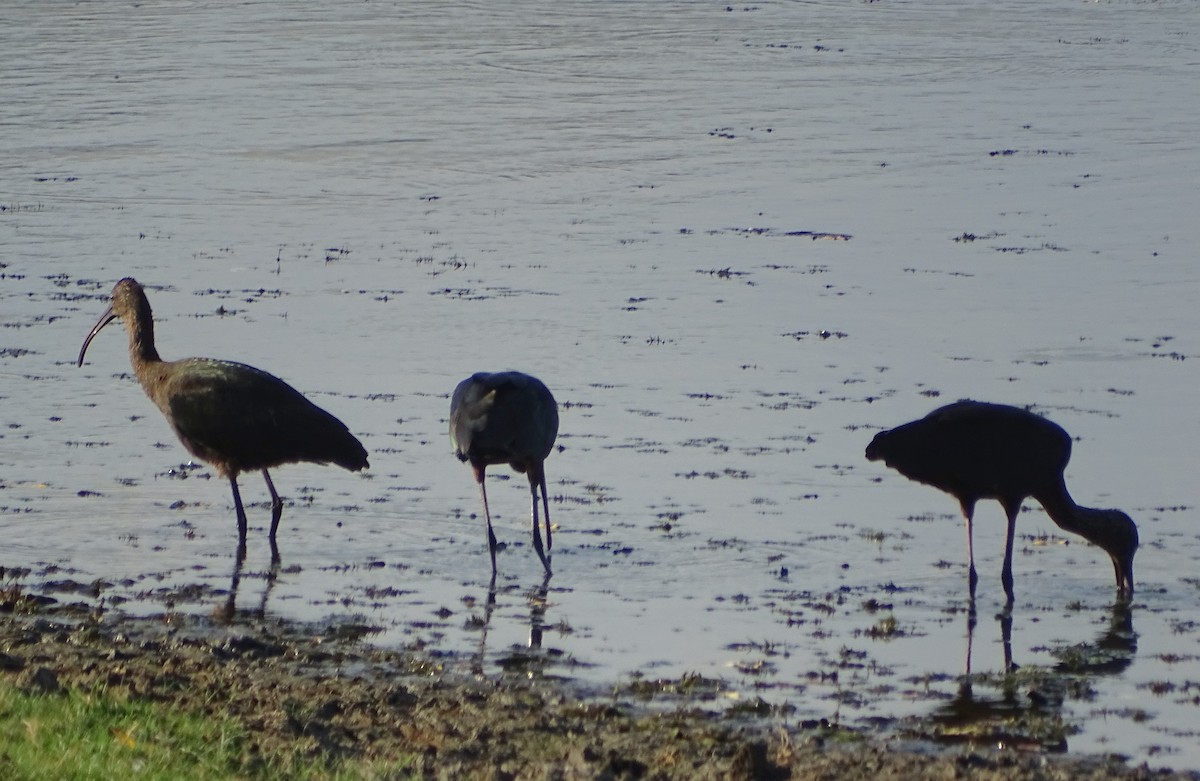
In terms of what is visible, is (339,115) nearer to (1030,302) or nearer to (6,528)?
(1030,302)

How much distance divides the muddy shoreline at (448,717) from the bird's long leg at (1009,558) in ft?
7.18

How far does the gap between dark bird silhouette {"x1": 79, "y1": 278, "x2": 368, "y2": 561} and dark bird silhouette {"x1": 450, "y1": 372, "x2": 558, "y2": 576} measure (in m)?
0.57

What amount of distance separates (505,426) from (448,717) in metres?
2.90

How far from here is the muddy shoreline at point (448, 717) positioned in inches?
249

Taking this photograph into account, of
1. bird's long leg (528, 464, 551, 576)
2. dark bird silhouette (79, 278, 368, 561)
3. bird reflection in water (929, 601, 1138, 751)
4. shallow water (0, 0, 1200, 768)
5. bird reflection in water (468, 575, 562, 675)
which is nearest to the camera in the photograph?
bird reflection in water (929, 601, 1138, 751)

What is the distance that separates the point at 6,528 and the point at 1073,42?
101ft

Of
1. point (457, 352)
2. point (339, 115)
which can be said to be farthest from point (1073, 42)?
point (457, 352)

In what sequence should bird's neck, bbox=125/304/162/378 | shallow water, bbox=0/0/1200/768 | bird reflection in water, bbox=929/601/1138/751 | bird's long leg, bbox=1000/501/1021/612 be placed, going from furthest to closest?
bird's neck, bbox=125/304/162/378, bird's long leg, bbox=1000/501/1021/612, shallow water, bbox=0/0/1200/768, bird reflection in water, bbox=929/601/1138/751

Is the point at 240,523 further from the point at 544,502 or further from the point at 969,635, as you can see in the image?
the point at 969,635

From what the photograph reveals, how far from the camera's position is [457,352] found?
13852mm

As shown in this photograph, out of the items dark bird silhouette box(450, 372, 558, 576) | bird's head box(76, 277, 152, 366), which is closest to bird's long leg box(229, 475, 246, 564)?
dark bird silhouette box(450, 372, 558, 576)

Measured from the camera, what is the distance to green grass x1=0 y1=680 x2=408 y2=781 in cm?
552

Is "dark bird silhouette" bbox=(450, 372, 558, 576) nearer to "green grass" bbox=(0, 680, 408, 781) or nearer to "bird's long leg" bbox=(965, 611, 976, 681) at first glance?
"bird's long leg" bbox=(965, 611, 976, 681)

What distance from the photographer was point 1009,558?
9320mm
